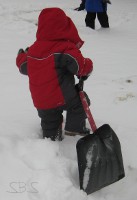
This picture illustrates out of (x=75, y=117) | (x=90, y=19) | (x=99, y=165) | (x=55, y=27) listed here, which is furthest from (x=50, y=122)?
(x=90, y=19)

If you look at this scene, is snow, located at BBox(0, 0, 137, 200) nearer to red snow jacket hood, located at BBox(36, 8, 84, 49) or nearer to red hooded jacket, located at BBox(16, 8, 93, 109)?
red hooded jacket, located at BBox(16, 8, 93, 109)

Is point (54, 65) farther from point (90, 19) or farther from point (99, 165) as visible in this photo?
point (90, 19)

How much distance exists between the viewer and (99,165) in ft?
8.66

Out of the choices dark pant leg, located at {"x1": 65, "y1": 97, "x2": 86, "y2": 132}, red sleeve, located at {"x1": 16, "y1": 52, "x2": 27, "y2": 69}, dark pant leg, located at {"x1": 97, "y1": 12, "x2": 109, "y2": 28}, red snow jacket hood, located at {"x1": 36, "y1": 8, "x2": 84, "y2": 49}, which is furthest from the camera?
dark pant leg, located at {"x1": 97, "y1": 12, "x2": 109, "y2": 28}

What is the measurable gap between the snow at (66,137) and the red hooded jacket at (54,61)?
41cm

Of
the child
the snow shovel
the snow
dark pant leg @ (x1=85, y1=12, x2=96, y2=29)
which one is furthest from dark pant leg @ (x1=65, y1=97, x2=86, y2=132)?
dark pant leg @ (x1=85, y1=12, x2=96, y2=29)

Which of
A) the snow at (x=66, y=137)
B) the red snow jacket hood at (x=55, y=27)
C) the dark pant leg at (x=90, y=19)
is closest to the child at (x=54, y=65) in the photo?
the red snow jacket hood at (x=55, y=27)

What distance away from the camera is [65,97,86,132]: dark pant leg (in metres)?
3.16

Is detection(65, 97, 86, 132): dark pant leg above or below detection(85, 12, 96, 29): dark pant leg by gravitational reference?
above

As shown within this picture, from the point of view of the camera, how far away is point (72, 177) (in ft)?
8.96

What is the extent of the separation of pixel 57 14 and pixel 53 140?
1.13m

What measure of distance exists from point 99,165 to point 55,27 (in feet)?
3.71

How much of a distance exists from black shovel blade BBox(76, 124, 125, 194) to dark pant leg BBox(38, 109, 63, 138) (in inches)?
21.8

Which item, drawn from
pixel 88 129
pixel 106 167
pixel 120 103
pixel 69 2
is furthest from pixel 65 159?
pixel 69 2
